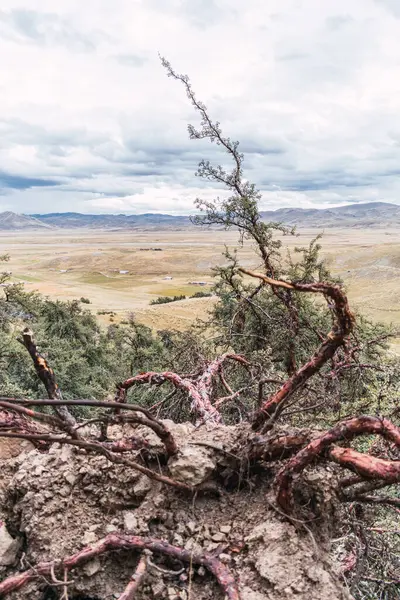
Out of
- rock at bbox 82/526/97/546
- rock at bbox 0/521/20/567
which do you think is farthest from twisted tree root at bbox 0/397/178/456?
rock at bbox 0/521/20/567

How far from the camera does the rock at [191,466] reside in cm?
398

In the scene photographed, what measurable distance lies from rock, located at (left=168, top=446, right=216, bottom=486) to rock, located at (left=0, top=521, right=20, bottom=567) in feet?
5.04

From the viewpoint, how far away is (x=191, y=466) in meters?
4.01

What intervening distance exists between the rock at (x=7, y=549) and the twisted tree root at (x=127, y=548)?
292 mm

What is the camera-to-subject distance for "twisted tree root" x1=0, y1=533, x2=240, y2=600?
3.36m

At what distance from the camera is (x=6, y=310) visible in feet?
77.1

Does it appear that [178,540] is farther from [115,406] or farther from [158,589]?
[115,406]

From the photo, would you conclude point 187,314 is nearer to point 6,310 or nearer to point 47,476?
point 6,310

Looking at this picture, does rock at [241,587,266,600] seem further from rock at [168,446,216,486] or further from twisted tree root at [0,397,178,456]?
twisted tree root at [0,397,178,456]

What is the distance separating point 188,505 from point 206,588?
2.28 ft

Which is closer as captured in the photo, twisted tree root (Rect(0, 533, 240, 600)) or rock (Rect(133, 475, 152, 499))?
twisted tree root (Rect(0, 533, 240, 600))

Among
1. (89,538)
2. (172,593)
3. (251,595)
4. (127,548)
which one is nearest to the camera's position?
(251,595)

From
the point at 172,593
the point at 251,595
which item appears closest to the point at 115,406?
the point at 172,593

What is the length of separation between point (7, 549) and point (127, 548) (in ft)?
3.75
